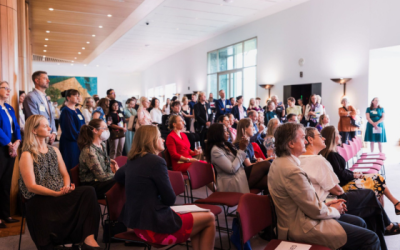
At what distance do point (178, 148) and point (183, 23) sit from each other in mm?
9314

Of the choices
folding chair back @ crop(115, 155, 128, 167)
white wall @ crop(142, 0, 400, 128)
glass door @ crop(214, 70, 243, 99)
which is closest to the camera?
folding chair back @ crop(115, 155, 128, 167)

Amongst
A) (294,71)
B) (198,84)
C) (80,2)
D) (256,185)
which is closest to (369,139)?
(294,71)

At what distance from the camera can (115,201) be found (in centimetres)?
262

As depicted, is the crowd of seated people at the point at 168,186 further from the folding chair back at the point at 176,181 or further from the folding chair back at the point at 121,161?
the folding chair back at the point at 176,181

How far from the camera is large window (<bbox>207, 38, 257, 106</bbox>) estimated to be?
13.5 metres

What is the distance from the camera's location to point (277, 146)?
239 cm

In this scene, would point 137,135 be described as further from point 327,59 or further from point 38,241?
point 327,59

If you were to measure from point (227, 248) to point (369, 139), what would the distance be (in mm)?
6902

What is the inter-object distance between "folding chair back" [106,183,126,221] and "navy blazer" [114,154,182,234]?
0.25 m

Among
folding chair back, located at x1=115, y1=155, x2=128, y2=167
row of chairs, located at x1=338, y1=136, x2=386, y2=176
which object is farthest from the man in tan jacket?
row of chairs, located at x1=338, y1=136, x2=386, y2=176

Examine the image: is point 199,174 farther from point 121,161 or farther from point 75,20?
point 75,20

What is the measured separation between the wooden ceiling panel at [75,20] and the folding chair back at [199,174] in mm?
7009

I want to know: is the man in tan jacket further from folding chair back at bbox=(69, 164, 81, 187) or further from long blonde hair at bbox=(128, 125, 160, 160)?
folding chair back at bbox=(69, 164, 81, 187)

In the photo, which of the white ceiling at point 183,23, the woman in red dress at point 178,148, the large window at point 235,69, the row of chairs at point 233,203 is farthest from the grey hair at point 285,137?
the large window at point 235,69
